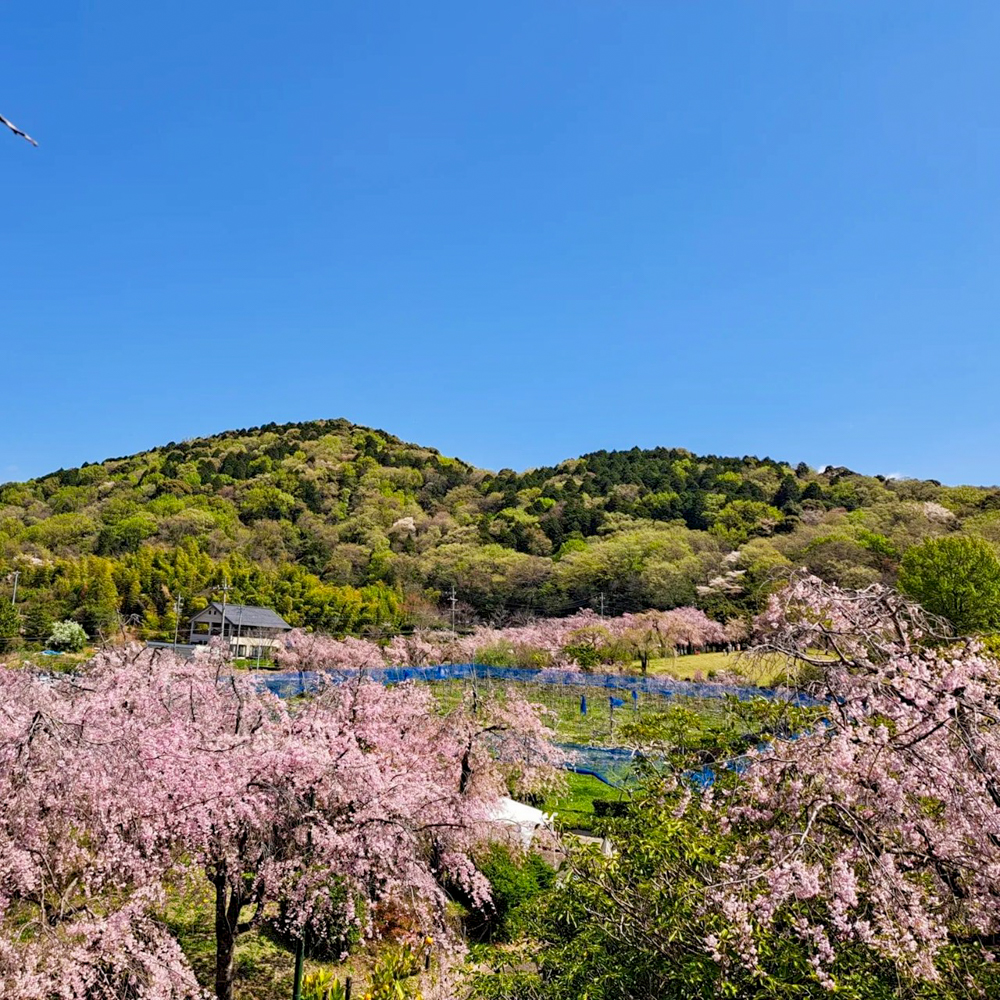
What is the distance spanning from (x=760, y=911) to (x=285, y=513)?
252ft

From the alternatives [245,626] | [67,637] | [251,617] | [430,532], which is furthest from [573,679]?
[430,532]

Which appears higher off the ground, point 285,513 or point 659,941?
point 285,513

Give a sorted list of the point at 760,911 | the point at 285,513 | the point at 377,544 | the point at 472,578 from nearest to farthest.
→ 1. the point at 760,911
2. the point at 472,578
3. the point at 377,544
4. the point at 285,513

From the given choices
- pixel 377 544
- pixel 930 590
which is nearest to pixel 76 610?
pixel 377 544

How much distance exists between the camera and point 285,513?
76312 mm

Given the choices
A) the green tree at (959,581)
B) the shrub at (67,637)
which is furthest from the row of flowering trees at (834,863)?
the shrub at (67,637)

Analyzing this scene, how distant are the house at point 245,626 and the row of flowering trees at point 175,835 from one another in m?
38.2

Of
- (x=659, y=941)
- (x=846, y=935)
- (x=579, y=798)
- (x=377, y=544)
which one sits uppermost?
(x=377, y=544)

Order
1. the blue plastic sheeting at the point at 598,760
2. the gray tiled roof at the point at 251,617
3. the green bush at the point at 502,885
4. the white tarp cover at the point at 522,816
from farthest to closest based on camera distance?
the gray tiled roof at the point at 251,617 < the blue plastic sheeting at the point at 598,760 < the white tarp cover at the point at 522,816 < the green bush at the point at 502,885

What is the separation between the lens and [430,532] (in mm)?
72500

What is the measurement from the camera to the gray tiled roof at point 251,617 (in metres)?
45.9

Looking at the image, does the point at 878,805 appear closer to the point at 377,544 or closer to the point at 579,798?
the point at 579,798

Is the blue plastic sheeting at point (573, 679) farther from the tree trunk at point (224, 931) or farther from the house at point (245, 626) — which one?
the tree trunk at point (224, 931)

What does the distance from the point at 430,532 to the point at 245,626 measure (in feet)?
90.9
